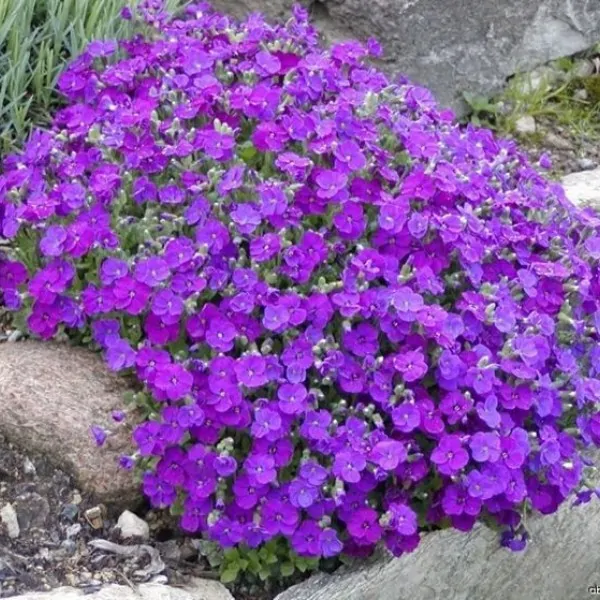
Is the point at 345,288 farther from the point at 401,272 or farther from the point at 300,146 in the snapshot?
the point at 300,146

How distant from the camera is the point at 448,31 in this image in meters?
4.40

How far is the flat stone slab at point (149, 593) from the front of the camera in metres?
2.53

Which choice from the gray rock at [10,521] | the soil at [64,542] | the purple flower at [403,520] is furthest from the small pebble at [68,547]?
the purple flower at [403,520]

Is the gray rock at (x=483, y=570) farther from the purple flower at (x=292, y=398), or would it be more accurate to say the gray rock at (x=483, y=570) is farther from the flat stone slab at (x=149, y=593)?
the purple flower at (x=292, y=398)

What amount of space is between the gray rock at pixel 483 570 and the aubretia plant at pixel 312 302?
0.08 m

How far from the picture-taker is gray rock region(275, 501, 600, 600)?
272cm

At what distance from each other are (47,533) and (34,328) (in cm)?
51

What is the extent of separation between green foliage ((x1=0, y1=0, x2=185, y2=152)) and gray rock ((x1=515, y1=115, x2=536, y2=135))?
1663mm

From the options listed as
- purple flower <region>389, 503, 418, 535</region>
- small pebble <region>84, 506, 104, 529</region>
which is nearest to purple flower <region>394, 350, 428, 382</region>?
purple flower <region>389, 503, 418, 535</region>

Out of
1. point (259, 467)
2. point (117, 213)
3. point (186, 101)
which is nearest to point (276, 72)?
point (186, 101)

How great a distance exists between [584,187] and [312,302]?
6.32ft

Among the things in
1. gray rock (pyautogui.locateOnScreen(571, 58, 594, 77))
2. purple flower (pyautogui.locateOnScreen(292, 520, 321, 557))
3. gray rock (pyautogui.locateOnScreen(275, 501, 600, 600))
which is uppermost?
gray rock (pyautogui.locateOnScreen(571, 58, 594, 77))

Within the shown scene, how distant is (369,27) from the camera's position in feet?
14.2

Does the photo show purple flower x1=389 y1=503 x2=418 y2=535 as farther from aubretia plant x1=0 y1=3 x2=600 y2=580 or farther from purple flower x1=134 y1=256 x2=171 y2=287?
purple flower x1=134 y1=256 x2=171 y2=287
